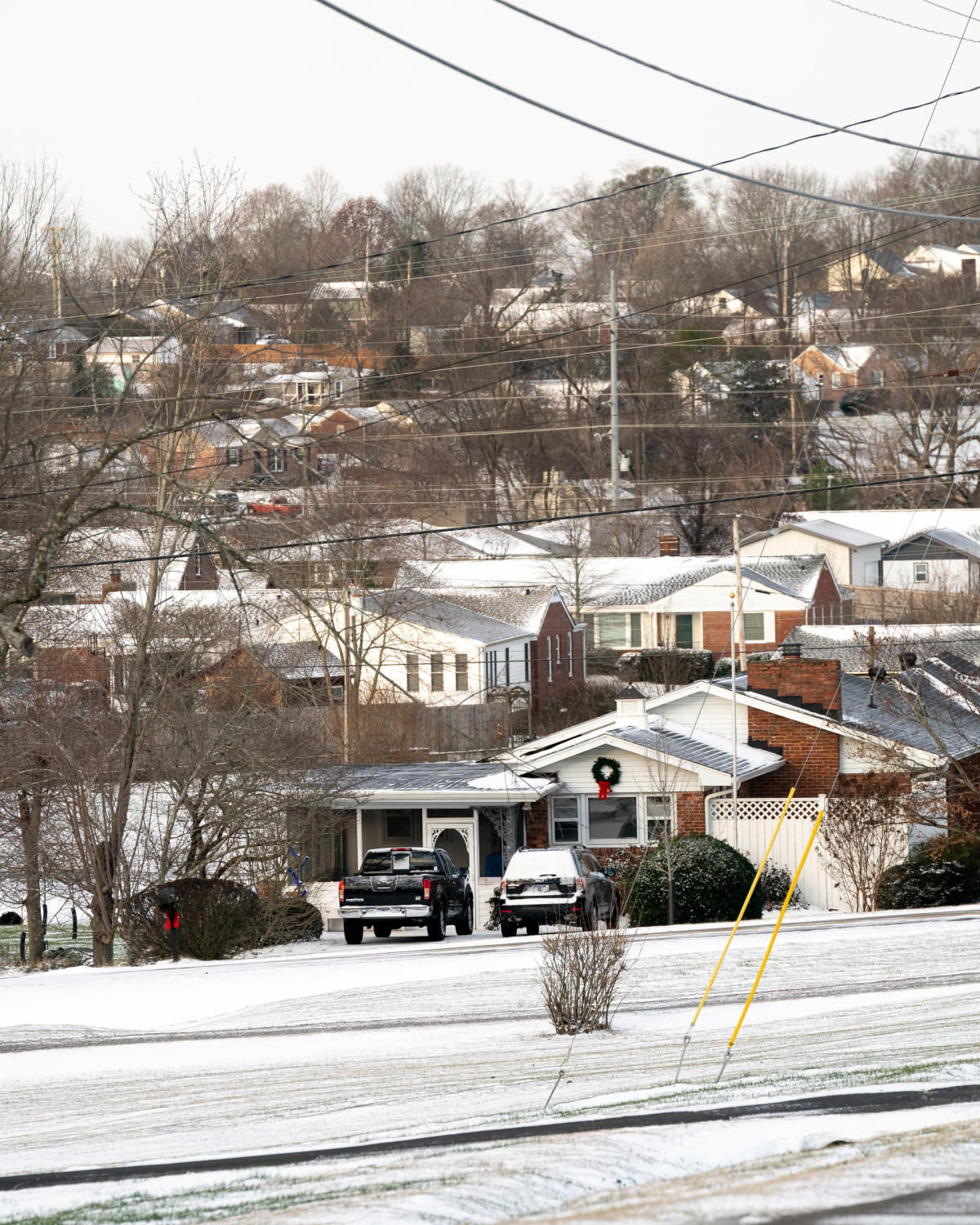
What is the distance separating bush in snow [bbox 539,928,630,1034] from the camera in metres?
13.4

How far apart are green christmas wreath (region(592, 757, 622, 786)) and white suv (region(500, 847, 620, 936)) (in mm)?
5437

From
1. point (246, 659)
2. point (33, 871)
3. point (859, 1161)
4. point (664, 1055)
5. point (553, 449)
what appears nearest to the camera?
point (859, 1161)

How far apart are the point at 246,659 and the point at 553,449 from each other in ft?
175

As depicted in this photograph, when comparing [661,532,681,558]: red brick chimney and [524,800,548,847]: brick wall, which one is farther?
[661,532,681,558]: red brick chimney

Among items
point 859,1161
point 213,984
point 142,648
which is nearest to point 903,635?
point 142,648

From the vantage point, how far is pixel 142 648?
25859 mm

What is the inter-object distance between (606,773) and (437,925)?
6565 mm

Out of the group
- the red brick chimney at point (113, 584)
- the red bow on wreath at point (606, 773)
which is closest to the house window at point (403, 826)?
the red bow on wreath at point (606, 773)

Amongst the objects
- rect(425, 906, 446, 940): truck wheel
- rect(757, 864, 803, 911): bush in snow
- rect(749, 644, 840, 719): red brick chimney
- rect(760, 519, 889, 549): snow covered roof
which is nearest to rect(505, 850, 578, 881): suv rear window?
rect(425, 906, 446, 940): truck wheel

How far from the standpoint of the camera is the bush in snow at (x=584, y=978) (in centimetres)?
1335

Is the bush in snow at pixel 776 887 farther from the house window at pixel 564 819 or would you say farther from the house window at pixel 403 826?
the house window at pixel 403 826

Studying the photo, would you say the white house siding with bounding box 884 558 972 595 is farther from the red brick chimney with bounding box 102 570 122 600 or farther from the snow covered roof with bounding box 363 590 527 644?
the red brick chimney with bounding box 102 570 122 600

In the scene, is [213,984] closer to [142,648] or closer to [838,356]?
[142,648]

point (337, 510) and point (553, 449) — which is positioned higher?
point (553, 449)
